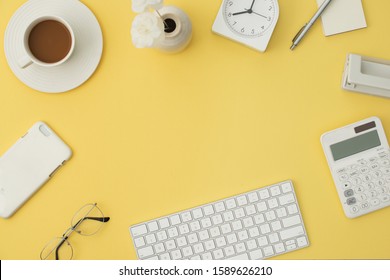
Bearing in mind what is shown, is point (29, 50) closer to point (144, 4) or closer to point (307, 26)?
point (144, 4)

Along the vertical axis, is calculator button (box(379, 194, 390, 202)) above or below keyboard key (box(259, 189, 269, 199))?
below

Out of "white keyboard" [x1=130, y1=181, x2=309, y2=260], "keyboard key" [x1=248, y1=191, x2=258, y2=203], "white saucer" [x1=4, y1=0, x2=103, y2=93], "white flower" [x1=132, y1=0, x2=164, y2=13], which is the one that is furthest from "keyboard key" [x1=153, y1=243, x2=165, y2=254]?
"white flower" [x1=132, y1=0, x2=164, y2=13]

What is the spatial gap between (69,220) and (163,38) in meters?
0.46

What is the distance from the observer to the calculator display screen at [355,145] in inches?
37.7

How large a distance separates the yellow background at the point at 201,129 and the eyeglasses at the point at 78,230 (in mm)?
14

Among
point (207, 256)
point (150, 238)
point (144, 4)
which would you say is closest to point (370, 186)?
point (207, 256)

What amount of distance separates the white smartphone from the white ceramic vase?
12.7 inches

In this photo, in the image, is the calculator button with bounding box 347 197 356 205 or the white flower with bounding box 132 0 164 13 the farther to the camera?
the calculator button with bounding box 347 197 356 205

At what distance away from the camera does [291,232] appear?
97 centimetres

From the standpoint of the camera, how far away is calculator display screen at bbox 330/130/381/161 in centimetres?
96

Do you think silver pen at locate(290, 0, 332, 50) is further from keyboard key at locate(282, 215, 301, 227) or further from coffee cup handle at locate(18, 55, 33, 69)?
coffee cup handle at locate(18, 55, 33, 69)

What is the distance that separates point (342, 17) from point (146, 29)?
447 millimetres

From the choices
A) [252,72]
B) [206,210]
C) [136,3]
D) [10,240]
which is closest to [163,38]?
[136,3]

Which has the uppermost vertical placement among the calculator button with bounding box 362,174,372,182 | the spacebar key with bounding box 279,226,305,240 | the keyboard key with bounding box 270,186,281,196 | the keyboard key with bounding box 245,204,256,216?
the keyboard key with bounding box 270,186,281,196
